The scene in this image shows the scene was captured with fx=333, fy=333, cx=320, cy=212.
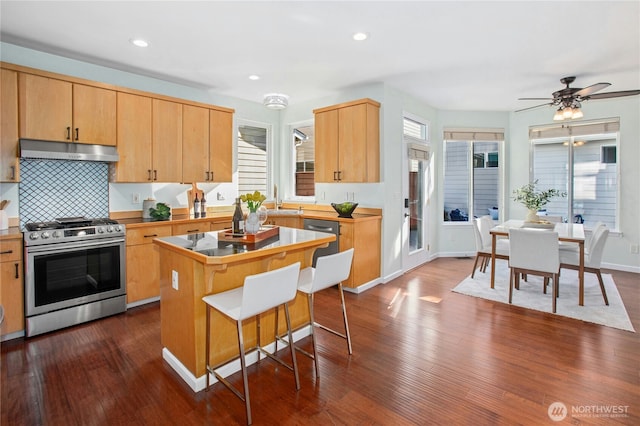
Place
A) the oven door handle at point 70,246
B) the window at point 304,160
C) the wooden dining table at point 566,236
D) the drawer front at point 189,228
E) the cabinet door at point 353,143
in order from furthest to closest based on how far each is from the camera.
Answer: the window at point 304,160 → the cabinet door at point 353,143 → the drawer front at point 189,228 → the wooden dining table at point 566,236 → the oven door handle at point 70,246

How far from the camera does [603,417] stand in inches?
79.0

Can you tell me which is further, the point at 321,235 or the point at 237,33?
the point at 237,33

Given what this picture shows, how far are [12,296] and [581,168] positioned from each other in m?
7.91

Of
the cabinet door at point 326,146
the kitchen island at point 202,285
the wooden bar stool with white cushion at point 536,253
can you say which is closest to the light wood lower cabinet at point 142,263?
the kitchen island at point 202,285

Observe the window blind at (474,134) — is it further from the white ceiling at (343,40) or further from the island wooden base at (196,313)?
the island wooden base at (196,313)

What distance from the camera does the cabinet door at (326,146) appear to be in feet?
15.5

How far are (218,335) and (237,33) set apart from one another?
8.64 feet

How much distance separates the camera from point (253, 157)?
5613 millimetres

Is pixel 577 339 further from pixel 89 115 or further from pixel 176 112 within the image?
pixel 89 115

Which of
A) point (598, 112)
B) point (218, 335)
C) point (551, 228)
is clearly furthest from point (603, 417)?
point (598, 112)

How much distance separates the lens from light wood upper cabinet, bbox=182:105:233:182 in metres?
4.32

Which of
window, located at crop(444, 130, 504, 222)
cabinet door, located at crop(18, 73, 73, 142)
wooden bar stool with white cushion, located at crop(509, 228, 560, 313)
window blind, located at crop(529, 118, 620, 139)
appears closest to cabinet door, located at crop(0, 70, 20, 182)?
cabinet door, located at crop(18, 73, 73, 142)
